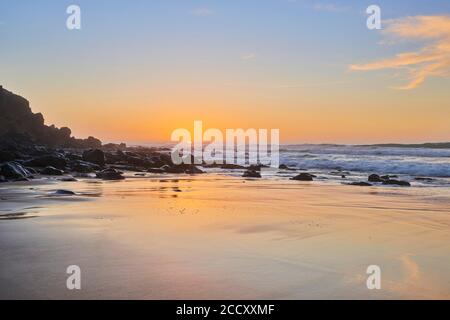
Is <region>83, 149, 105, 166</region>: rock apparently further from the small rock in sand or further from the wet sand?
the wet sand

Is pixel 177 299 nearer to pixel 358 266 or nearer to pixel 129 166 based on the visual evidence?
pixel 358 266

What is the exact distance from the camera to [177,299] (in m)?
4.39

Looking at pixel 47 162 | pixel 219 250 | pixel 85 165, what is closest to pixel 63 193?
pixel 219 250

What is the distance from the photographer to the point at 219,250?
6.37 m

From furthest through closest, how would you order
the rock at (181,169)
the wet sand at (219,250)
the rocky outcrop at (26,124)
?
1. the rocky outcrop at (26,124)
2. the rock at (181,169)
3. the wet sand at (219,250)

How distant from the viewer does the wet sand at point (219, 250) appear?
4.69 m

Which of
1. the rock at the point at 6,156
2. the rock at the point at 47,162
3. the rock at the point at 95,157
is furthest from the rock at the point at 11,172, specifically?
the rock at the point at 95,157

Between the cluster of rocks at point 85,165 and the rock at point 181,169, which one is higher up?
the cluster of rocks at point 85,165

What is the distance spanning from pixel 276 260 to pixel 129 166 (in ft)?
82.4

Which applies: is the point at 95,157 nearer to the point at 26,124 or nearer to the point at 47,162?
the point at 47,162

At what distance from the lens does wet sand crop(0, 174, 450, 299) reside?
4.69m

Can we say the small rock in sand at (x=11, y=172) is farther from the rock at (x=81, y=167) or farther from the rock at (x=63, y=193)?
the rock at (x=81, y=167)

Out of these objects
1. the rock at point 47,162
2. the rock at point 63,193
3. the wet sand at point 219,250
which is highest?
the rock at point 47,162
